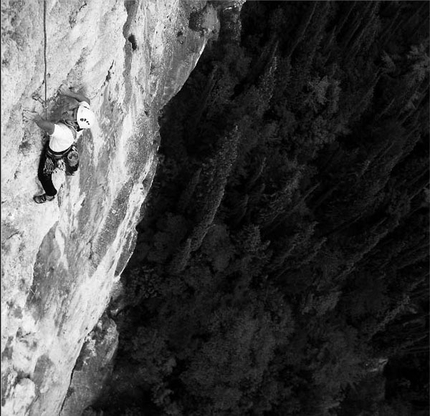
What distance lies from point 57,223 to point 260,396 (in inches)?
485

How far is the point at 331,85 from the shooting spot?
20.3 meters

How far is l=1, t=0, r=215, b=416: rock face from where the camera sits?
24.0ft

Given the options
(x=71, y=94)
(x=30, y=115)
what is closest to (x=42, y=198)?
(x=30, y=115)

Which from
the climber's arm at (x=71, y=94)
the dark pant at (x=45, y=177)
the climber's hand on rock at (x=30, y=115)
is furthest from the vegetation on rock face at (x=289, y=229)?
the climber's hand on rock at (x=30, y=115)

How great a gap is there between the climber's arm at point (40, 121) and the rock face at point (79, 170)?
0.47ft

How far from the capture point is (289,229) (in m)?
19.6

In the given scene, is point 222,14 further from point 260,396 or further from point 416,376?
point 416,376

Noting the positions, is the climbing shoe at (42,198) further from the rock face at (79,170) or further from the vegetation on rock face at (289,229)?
the vegetation on rock face at (289,229)

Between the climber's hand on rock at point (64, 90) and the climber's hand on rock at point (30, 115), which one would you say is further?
the climber's hand on rock at point (64, 90)

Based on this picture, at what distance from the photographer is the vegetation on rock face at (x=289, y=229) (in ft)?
56.5

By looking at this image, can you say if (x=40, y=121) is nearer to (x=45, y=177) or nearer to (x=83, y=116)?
(x=83, y=116)

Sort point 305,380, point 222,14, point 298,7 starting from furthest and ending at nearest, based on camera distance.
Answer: point 298,7
point 305,380
point 222,14

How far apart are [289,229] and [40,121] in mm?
13965

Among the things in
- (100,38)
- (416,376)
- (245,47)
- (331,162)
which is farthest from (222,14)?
(416,376)
